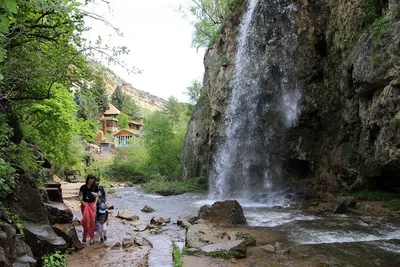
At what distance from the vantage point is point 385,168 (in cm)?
1275

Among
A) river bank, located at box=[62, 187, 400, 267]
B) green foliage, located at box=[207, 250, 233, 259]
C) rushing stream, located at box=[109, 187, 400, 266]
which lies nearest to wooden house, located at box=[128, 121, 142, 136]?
rushing stream, located at box=[109, 187, 400, 266]

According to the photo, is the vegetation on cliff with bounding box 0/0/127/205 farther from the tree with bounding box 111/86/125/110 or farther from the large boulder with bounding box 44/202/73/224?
the tree with bounding box 111/86/125/110

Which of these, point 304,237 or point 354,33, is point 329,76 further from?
point 304,237

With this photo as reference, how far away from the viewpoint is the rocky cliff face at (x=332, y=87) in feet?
41.7

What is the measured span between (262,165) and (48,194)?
45.0ft

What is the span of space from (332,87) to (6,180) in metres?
16.6

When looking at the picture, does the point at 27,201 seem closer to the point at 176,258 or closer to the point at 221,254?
the point at 176,258

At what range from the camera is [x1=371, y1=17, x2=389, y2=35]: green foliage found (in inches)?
511

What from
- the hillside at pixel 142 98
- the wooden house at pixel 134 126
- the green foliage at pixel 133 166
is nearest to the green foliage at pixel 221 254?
the green foliage at pixel 133 166

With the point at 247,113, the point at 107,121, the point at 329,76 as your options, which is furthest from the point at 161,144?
the point at 107,121

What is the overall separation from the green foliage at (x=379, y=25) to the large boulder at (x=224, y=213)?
30.3 feet

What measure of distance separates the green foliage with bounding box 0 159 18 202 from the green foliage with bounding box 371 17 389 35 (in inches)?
547

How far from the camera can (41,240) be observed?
5.79 m

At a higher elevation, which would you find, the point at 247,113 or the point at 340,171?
the point at 247,113
